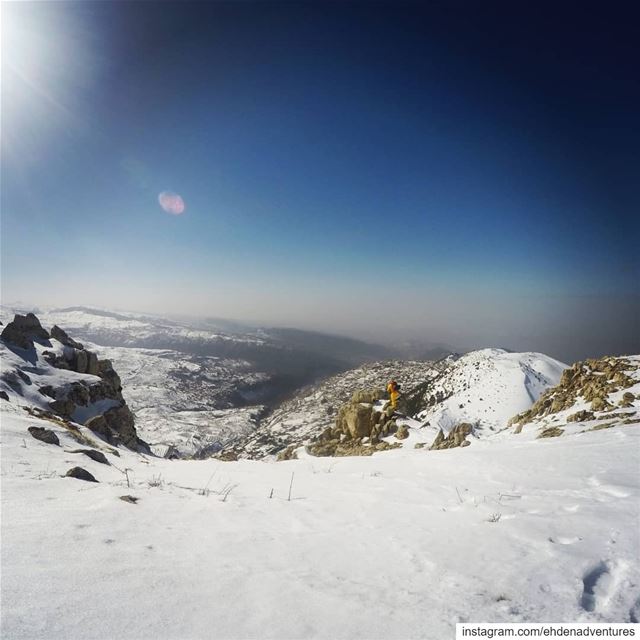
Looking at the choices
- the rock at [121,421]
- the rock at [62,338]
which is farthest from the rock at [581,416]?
the rock at [62,338]

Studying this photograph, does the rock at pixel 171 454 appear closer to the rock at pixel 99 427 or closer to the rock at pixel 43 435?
the rock at pixel 99 427

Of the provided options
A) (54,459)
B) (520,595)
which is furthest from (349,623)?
(54,459)

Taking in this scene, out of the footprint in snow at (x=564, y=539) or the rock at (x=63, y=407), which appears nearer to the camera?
the footprint in snow at (x=564, y=539)

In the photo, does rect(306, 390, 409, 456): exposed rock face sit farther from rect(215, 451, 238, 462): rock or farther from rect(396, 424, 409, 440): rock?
rect(215, 451, 238, 462): rock

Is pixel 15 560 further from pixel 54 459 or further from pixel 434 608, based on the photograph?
pixel 54 459

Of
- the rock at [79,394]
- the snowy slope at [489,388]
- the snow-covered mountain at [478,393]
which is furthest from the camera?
the snowy slope at [489,388]
